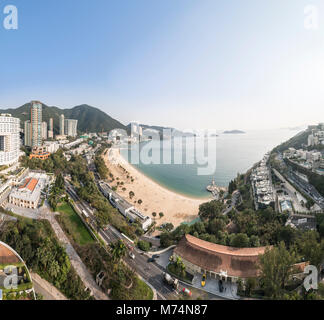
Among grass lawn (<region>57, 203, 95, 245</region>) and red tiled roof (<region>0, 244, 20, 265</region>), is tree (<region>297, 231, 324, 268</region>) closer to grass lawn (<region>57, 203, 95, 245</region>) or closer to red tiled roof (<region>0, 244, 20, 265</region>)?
grass lawn (<region>57, 203, 95, 245</region>)

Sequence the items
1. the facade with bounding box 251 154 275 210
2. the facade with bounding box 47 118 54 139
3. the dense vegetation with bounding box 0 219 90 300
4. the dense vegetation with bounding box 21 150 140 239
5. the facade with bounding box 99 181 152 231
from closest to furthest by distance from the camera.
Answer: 1. the dense vegetation with bounding box 0 219 90 300
2. the dense vegetation with bounding box 21 150 140 239
3. the facade with bounding box 99 181 152 231
4. the facade with bounding box 251 154 275 210
5. the facade with bounding box 47 118 54 139

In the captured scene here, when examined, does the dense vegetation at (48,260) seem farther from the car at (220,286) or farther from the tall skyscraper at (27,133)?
the tall skyscraper at (27,133)

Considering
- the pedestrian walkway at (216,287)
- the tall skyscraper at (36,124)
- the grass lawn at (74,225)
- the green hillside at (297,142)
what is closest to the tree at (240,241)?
the pedestrian walkway at (216,287)

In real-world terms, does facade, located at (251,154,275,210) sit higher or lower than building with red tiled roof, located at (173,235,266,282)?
higher

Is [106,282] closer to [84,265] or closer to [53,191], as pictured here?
[84,265]

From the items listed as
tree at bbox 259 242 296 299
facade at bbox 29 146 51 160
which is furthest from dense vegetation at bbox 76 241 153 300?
Result: facade at bbox 29 146 51 160
